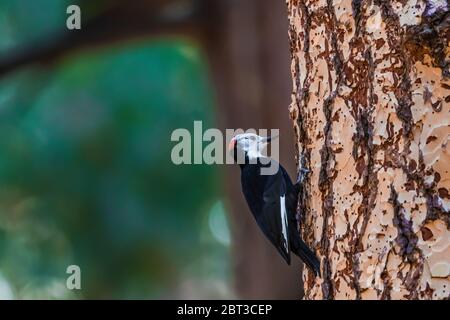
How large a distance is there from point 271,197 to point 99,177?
2.61 m

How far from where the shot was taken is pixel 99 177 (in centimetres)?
544

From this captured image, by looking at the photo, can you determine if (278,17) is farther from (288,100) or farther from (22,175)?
(22,175)

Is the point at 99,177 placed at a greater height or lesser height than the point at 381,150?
greater

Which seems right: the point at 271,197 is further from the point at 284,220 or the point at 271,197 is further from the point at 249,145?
the point at 249,145

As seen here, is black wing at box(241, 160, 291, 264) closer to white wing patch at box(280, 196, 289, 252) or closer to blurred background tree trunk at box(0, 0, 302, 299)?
white wing patch at box(280, 196, 289, 252)

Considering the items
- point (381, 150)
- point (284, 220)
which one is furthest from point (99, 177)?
point (381, 150)

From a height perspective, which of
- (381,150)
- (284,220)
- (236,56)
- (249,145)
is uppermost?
(236,56)

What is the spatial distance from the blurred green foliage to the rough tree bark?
2.70 meters

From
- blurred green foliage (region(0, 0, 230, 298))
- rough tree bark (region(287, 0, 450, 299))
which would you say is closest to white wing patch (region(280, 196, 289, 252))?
rough tree bark (region(287, 0, 450, 299))

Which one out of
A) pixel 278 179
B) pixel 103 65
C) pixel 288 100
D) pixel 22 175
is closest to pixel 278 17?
pixel 288 100

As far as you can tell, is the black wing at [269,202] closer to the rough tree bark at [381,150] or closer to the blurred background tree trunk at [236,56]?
the rough tree bark at [381,150]

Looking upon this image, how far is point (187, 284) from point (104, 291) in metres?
0.66

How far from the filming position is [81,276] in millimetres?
5422

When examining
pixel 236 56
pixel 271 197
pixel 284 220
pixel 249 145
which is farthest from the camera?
pixel 236 56
